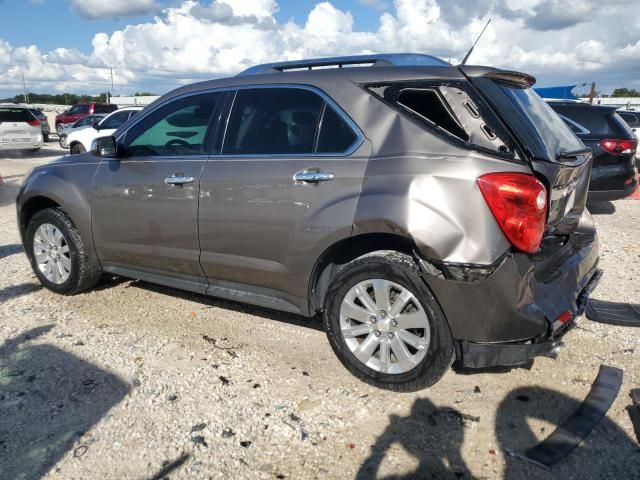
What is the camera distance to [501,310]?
2.80m

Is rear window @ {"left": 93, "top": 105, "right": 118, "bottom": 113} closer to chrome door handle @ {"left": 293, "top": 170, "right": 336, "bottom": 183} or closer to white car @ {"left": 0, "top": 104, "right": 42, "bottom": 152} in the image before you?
white car @ {"left": 0, "top": 104, "right": 42, "bottom": 152}

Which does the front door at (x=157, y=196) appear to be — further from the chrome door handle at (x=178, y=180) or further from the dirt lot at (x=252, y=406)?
the dirt lot at (x=252, y=406)

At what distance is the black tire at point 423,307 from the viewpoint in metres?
2.93

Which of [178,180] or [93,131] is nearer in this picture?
[178,180]

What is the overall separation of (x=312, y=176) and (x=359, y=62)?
2.81 feet

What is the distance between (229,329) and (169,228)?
869 millimetres

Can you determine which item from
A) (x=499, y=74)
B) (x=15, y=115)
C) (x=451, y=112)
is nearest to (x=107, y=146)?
(x=451, y=112)

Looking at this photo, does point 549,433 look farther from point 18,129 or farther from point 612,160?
point 18,129

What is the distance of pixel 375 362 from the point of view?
10.5 ft

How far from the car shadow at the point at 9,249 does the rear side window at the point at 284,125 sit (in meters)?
3.87

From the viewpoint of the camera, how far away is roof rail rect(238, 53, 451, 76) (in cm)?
330

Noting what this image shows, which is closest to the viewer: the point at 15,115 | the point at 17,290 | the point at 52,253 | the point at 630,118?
the point at 52,253

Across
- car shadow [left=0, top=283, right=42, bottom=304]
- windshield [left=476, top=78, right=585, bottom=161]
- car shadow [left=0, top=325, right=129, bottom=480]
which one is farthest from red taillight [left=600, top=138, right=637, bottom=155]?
car shadow [left=0, top=283, right=42, bottom=304]

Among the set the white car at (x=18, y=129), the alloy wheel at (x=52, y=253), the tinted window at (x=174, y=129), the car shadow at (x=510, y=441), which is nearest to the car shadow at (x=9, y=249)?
the alloy wheel at (x=52, y=253)
